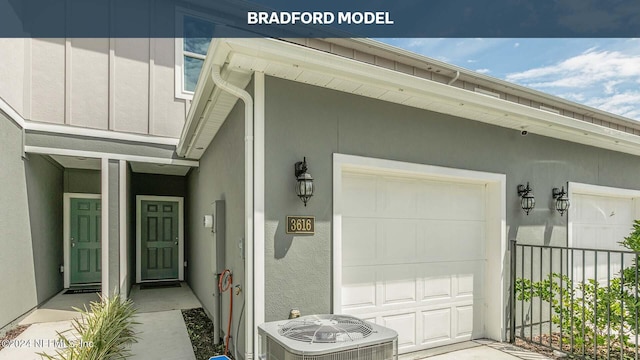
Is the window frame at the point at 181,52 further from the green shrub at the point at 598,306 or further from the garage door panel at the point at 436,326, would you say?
the green shrub at the point at 598,306

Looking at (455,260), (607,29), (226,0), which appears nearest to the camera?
(455,260)

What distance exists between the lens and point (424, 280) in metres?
4.12

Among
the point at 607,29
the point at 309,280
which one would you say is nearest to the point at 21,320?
the point at 309,280

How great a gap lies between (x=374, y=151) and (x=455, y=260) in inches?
70.4

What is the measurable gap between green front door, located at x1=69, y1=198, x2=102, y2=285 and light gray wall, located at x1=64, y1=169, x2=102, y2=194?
0.21 metres

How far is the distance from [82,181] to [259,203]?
6694mm

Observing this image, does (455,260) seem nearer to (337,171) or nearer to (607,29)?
(337,171)

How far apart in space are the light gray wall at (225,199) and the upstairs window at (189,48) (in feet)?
5.34

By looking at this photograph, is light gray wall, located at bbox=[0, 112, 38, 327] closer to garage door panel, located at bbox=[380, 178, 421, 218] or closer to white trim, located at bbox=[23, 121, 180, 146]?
white trim, located at bbox=[23, 121, 180, 146]

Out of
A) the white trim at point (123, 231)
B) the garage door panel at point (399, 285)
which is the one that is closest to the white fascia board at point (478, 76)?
the garage door panel at point (399, 285)

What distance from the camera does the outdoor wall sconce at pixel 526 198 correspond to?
15.1 ft

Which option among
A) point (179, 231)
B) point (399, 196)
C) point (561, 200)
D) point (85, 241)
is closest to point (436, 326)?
point (399, 196)

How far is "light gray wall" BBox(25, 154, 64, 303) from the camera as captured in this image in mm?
5844

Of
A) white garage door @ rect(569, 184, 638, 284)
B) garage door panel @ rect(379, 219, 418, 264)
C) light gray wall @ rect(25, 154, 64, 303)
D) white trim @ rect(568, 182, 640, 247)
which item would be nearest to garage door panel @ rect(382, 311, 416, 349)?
garage door panel @ rect(379, 219, 418, 264)
